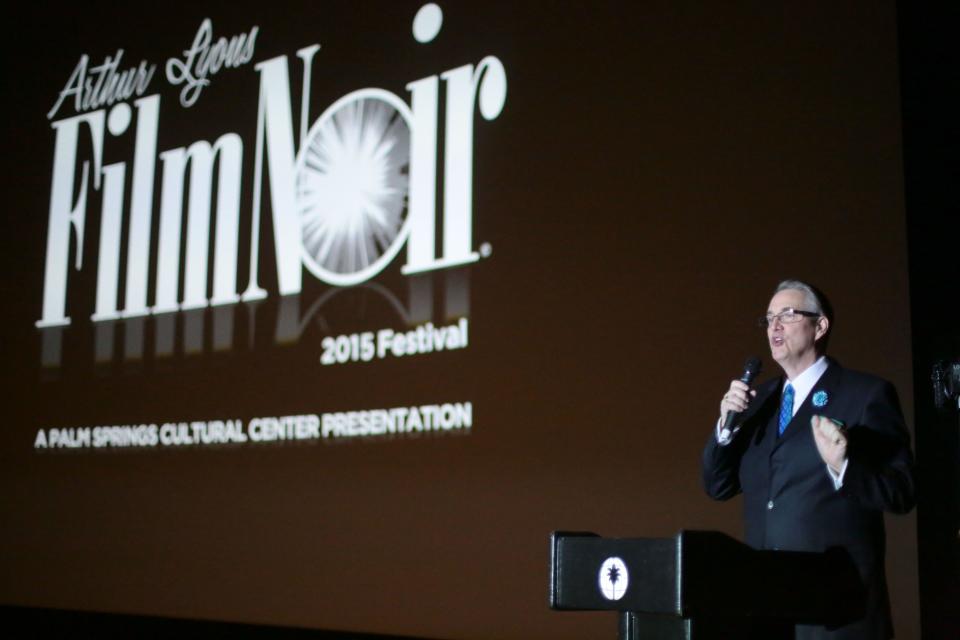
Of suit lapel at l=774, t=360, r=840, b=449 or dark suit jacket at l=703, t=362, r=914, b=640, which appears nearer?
dark suit jacket at l=703, t=362, r=914, b=640

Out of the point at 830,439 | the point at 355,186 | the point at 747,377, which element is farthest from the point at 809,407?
the point at 355,186

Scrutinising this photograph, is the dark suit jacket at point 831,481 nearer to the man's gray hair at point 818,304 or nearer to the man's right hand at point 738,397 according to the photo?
the man's gray hair at point 818,304

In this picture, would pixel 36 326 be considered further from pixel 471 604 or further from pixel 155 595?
pixel 471 604

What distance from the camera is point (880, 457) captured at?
211 centimetres

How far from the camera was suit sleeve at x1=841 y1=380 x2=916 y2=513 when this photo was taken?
206 centimetres

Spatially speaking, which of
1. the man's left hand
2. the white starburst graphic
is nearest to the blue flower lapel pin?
the man's left hand

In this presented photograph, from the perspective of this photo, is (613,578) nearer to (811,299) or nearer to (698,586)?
(698,586)

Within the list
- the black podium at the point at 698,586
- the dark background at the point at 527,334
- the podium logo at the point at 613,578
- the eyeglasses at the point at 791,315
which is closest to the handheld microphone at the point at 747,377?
the eyeglasses at the point at 791,315

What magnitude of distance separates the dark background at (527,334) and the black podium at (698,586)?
126cm

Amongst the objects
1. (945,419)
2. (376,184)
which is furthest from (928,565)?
(376,184)

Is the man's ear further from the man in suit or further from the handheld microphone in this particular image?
the handheld microphone

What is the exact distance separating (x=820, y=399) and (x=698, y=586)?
77cm

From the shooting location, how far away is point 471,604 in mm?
3744

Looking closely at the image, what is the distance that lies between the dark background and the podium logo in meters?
1.50
